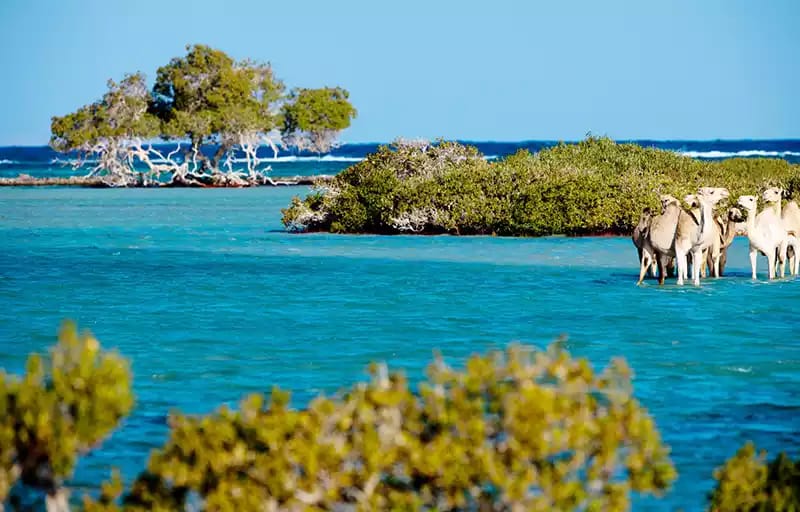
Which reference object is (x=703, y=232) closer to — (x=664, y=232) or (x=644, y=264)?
(x=664, y=232)

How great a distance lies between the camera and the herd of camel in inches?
735

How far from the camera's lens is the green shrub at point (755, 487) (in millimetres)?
6023

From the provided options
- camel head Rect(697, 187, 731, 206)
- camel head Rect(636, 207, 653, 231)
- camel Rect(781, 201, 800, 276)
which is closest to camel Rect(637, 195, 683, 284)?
camel head Rect(636, 207, 653, 231)

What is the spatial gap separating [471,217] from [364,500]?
26.9 meters

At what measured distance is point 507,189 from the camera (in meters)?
32.2

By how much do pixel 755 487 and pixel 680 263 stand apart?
13396mm

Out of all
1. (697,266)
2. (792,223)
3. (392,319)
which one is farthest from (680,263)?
(392,319)

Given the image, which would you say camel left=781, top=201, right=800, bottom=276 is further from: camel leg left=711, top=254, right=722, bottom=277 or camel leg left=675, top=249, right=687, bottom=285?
camel leg left=675, top=249, right=687, bottom=285

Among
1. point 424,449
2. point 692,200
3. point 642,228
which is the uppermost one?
point 692,200

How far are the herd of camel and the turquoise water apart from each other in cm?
52

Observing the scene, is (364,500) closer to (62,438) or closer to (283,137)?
(62,438)

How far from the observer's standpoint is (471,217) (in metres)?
32.3

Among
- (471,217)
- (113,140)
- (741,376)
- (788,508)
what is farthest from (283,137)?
(788,508)

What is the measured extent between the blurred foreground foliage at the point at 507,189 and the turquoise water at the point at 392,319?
3.95 feet
